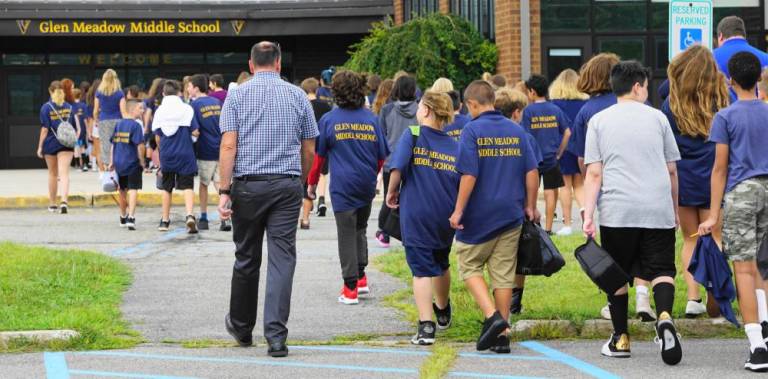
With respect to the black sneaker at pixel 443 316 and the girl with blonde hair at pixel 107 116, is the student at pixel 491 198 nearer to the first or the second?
the black sneaker at pixel 443 316

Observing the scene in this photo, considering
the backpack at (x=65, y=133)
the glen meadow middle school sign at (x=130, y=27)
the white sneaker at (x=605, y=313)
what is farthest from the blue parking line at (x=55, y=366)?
the glen meadow middle school sign at (x=130, y=27)

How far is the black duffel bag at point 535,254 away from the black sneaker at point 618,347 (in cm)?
58

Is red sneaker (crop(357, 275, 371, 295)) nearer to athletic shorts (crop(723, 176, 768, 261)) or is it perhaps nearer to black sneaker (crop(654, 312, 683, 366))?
black sneaker (crop(654, 312, 683, 366))

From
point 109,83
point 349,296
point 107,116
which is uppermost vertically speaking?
point 109,83

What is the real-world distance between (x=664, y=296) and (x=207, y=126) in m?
8.89

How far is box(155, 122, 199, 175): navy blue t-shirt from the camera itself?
1579 cm

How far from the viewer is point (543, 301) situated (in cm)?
1011

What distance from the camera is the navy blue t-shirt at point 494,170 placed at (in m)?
8.41

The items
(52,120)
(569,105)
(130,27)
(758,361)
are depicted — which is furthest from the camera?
(130,27)

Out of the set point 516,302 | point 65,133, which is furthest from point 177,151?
point 516,302

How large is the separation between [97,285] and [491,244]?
3921 millimetres

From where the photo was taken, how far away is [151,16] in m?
29.1

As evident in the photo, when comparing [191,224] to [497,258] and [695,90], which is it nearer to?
[497,258]

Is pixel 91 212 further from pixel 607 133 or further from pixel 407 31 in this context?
pixel 607 133
